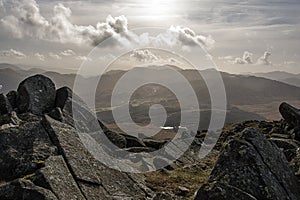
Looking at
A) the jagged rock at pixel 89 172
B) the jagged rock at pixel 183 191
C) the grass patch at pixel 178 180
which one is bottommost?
the grass patch at pixel 178 180

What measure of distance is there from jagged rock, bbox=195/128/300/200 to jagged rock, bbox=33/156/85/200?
6.81m

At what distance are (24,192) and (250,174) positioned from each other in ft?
37.3

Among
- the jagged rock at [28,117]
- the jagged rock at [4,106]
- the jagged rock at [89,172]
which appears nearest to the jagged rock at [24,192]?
the jagged rock at [89,172]

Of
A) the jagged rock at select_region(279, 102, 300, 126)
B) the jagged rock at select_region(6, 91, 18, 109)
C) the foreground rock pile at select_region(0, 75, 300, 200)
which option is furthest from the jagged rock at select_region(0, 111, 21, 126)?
the jagged rock at select_region(279, 102, 300, 126)

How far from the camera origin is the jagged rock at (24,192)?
17172mm

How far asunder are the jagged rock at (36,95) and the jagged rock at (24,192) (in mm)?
17482

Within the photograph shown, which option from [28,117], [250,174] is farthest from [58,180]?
[28,117]

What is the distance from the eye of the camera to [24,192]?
1731 cm

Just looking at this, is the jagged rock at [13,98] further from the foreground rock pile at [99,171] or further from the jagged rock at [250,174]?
the jagged rock at [250,174]

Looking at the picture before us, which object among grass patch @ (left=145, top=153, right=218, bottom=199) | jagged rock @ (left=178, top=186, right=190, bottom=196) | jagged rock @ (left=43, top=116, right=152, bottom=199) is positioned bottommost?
grass patch @ (left=145, top=153, right=218, bottom=199)

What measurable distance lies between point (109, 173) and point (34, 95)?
16.5 meters

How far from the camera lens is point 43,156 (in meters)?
20.8

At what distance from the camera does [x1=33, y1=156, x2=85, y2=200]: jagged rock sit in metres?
18.1

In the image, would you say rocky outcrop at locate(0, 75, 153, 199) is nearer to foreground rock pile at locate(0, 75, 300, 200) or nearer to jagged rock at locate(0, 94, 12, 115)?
foreground rock pile at locate(0, 75, 300, 200)
